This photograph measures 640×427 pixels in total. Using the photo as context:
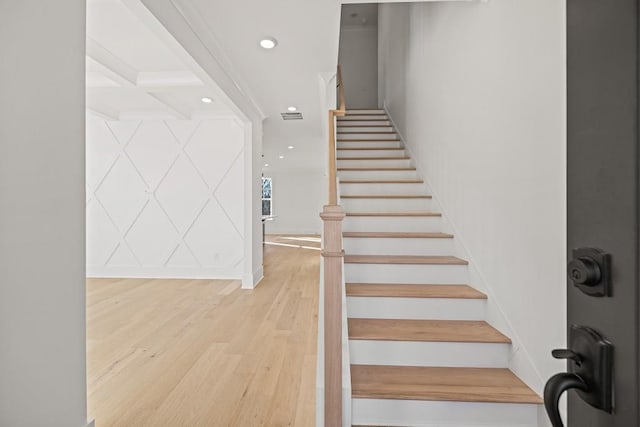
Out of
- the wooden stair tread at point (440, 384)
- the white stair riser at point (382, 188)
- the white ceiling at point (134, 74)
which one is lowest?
the wooden stair tread at point (440, 384)

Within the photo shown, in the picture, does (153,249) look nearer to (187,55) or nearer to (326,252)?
(187,55)

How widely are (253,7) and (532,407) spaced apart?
288 cm

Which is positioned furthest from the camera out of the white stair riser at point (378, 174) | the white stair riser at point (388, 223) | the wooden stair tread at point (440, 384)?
the white stair riser at point (378, 174)

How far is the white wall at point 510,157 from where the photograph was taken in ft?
4.68

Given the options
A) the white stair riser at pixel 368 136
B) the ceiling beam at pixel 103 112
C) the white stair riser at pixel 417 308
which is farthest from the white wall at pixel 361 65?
the white stair riser at pixel 417 308

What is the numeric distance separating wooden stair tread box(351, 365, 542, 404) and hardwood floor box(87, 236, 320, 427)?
36 centimetres

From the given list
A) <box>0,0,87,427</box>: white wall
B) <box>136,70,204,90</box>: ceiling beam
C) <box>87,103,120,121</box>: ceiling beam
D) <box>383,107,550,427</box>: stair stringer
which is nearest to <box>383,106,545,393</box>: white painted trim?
<box>383,107,550,427</box>: stair stringer

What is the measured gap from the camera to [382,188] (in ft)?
11.4

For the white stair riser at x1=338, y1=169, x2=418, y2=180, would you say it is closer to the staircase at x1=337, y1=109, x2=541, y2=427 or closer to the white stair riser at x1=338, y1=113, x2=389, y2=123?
the staircase at x1=337, y1=109, x2=541, y2=427

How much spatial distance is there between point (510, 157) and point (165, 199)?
4823 mm

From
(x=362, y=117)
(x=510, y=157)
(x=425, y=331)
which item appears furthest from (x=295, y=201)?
(x=510, y=157)

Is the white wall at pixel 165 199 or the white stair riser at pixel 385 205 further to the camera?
the white wall at pixel 165 199

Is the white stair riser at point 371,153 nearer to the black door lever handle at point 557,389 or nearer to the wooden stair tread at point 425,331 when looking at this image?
the wooden stair tread at point 425,331

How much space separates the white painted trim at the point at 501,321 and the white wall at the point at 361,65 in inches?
245
